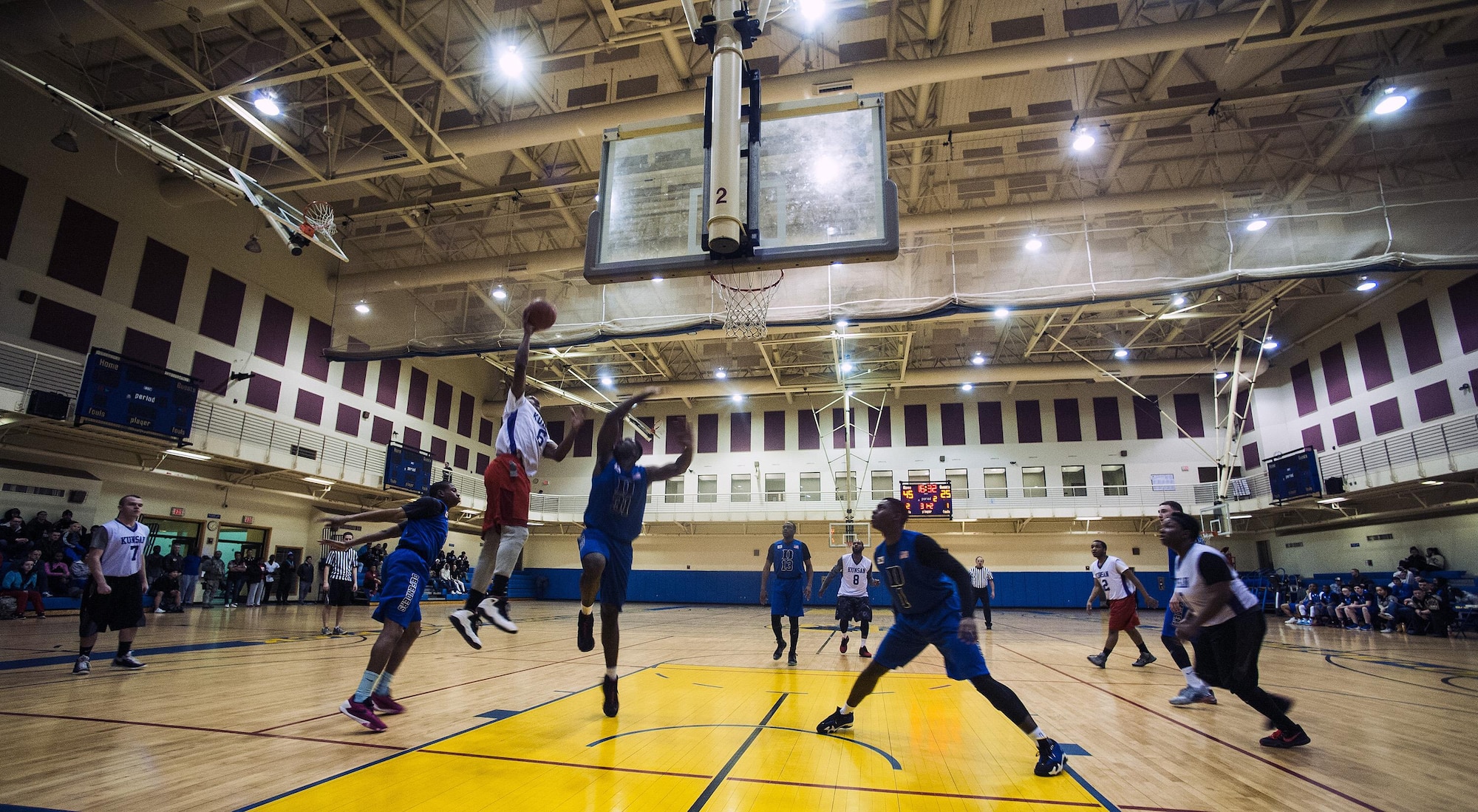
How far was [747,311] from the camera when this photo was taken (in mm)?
11758

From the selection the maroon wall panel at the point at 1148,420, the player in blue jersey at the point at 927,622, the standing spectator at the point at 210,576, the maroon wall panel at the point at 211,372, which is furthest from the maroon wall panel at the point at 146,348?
the maroon wall panel at the point at 1148,420

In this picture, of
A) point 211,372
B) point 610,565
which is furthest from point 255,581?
point 610,565

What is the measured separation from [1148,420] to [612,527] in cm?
2807

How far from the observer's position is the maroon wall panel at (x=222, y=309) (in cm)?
1744

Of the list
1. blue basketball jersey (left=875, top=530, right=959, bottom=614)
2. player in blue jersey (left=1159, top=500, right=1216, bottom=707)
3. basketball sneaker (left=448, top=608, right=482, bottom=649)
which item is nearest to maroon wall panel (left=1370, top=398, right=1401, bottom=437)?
player in blue jersey (left=1159, top=500, right=1216, bottom=707)

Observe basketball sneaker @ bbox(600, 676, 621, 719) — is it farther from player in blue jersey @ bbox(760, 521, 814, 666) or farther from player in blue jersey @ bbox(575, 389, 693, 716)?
player in blue jersey @ bbox(760, 521, 814, 666)

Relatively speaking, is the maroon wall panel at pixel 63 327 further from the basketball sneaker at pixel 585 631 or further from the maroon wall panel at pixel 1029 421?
the maroon wall panel at pixel 1029 421

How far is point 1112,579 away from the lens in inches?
329

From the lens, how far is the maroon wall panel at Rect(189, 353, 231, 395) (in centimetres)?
1708

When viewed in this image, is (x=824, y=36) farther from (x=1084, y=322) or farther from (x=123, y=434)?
(x=123, y=434)

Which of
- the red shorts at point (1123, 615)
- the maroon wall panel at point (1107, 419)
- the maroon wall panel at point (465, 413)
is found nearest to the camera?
Result: the red shorts at point (1123, 615)

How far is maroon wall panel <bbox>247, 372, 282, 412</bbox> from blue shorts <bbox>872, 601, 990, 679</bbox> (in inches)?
804

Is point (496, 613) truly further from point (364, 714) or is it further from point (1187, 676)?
point (1187, 676)

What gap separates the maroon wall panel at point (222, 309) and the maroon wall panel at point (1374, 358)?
3290 centimetres
